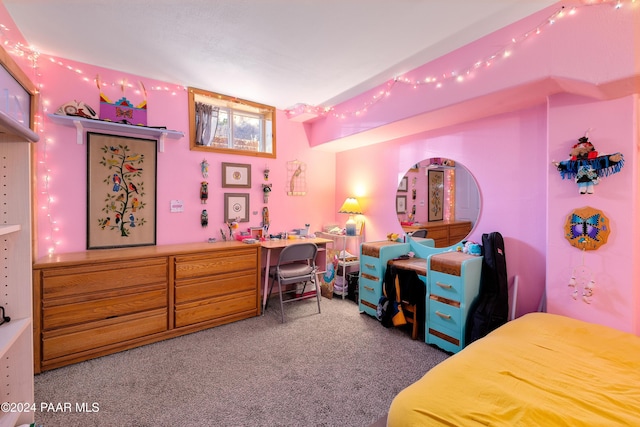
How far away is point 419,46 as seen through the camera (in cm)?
237

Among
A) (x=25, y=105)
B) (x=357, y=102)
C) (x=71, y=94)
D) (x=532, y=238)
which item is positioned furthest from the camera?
(x=357, y=102)

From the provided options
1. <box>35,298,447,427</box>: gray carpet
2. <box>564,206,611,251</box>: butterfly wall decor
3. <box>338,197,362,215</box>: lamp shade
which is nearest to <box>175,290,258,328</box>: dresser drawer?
<box>35,298,447,427</box>: gray carpet

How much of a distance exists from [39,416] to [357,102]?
3.68 metres

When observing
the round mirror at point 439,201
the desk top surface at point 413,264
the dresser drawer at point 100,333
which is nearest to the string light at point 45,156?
the dresser drawer at point 100,333

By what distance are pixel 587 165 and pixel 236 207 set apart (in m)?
3.30

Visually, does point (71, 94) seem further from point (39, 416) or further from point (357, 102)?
point (357, 102)

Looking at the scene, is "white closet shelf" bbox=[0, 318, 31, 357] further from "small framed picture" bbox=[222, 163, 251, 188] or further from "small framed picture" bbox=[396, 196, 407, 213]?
"small framed picture" bbox=[396, 196, 407, 213]

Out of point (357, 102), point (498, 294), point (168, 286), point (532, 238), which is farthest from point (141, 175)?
point (532, 238)

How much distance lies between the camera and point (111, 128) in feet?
9.01

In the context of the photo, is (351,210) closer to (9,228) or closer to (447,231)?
(447,231)

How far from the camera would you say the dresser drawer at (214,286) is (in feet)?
8.98

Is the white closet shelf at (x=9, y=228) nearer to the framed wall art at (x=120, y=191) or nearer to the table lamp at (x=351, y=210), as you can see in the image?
the framed wall art at (x=120, y=191)

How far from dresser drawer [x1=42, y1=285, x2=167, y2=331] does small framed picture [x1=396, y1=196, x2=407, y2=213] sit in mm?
2665

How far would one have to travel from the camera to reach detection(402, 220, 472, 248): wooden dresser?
2847 mm
